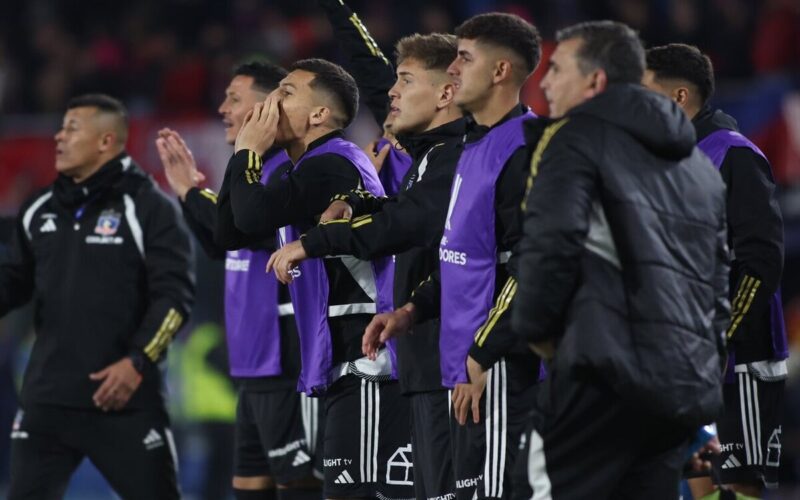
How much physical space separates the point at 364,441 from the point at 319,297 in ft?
2.15

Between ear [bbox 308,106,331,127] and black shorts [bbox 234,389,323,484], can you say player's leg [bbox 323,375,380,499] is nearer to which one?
black shorts [bbox 234,389,323,484]

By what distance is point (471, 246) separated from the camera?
4.98 meters

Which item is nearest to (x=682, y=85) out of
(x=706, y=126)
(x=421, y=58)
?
(x=706, y=126)

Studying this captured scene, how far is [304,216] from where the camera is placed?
5.82m

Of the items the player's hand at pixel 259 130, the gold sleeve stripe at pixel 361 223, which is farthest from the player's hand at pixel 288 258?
the player's hand at pixel 259 130

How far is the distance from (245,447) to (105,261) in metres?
1.27

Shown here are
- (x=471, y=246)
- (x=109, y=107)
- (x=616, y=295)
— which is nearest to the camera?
(x=616, y=295)

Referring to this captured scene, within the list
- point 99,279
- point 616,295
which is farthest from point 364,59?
point 616,295

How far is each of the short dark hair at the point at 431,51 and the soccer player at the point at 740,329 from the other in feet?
2.96

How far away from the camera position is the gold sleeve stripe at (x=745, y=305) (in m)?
5.80

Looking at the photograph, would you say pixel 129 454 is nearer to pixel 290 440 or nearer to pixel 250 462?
pixel 250 462

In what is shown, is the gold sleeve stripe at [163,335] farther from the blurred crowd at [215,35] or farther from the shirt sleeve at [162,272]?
the blurred crowd at [215,35]

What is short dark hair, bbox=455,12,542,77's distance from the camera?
5188 millimetres

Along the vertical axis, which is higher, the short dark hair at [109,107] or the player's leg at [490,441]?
the short dark hair at [109,107]
